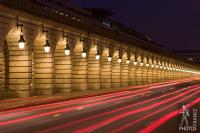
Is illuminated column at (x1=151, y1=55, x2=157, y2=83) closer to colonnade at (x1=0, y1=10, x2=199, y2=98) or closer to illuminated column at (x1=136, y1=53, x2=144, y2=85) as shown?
illuminated column at (x1=136, y1=53, x2=144, y2=85)

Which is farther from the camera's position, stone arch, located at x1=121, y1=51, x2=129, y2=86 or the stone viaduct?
stone arch, located at x1=121, y1=51, x2=129, y2=86

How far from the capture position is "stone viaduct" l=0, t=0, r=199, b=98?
102 ft

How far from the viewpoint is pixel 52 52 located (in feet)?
127

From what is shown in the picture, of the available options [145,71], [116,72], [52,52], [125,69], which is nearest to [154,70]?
[145,71]

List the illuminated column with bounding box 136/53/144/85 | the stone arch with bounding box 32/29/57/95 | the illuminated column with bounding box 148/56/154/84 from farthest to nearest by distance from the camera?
the illuminated column with bounding box 148/56/154/84
the illuminated column with bounding box 136/53/144/85
the stone arch with bounding box 32/29/57/95

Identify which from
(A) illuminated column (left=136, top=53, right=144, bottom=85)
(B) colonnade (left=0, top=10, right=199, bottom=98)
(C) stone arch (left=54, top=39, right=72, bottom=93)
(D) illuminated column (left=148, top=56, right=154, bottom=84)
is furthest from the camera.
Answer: (D) illuminated column (left=148, top=56, right=154, bottom=84)

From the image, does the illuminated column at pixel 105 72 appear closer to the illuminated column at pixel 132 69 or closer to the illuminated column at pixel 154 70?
the illuminated column at pixel 132 69

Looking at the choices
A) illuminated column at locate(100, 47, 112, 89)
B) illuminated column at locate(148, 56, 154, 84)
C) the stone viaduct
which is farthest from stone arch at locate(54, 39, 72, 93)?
illuminated column at locate(148, 56, 154, 84)

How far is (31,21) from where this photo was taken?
32531 millimetres

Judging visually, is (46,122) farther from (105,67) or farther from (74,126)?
(105,67)

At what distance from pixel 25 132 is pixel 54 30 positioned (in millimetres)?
23608

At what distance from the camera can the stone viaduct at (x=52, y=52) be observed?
102ft

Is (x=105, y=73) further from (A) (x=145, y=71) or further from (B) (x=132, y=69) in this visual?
(A) (x=145, y=71)

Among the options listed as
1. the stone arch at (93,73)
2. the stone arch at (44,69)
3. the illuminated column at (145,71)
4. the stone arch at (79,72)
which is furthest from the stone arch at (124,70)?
the stone arch at (44,69)
